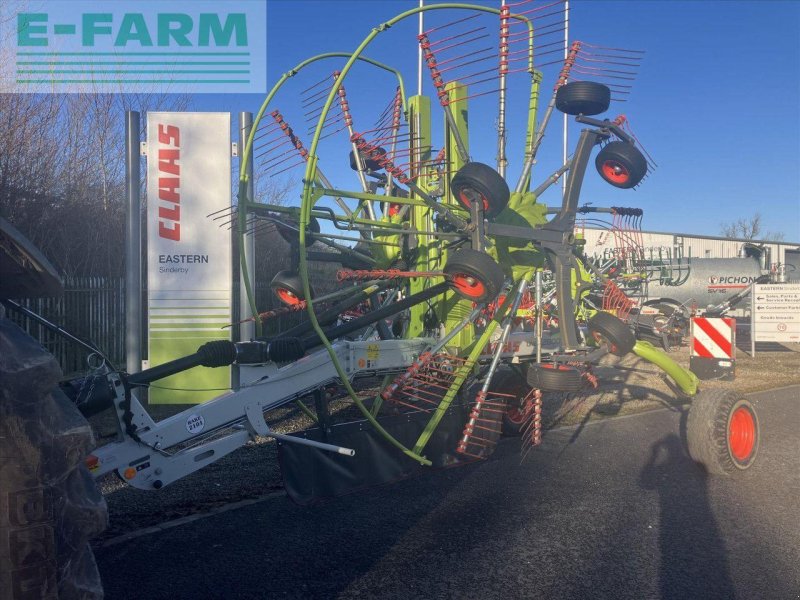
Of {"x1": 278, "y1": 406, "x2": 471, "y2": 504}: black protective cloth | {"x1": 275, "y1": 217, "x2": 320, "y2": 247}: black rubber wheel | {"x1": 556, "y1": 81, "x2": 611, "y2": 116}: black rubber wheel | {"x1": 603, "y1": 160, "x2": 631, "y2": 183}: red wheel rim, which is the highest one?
{"x1": 556, "y1": 81, "x2": 611, "y2": 116}: black rubber wheel

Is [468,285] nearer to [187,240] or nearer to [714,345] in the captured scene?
[187,240]

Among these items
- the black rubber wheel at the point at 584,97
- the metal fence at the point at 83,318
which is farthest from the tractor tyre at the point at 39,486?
the metal fence at the point at 83,318

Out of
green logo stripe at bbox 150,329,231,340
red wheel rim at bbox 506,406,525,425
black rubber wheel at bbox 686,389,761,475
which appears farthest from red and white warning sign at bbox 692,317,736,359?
green logo stripe at bbox 150,329,231,340

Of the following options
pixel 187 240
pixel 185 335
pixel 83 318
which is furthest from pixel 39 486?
pixel 83 318

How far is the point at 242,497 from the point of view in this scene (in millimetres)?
5152

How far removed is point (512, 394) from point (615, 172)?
2462 mm

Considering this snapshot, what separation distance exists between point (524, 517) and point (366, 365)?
4.97ft

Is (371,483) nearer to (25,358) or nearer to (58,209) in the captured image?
(25,358)

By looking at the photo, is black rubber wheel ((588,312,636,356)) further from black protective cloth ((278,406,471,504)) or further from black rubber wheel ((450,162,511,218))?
black rubber wheel ((450,162,511,218))

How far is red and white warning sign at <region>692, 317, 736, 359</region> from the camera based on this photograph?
9453mm

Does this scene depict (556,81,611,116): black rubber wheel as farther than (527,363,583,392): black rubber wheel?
Yes

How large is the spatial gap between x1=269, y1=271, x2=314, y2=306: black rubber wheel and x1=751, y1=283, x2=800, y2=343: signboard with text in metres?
13.0

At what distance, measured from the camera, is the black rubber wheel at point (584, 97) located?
18.1 ft

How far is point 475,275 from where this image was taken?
14.7ft
